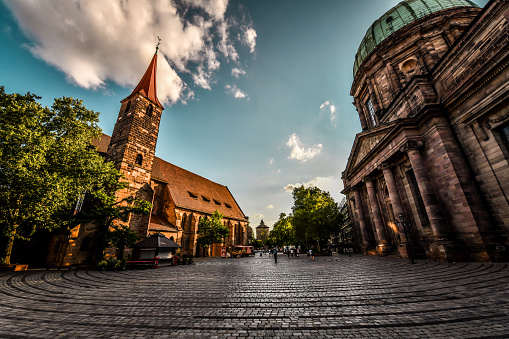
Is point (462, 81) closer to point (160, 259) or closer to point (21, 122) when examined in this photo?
point (160, 259)

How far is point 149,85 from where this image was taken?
25.8m

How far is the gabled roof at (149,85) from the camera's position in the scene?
81.4ft

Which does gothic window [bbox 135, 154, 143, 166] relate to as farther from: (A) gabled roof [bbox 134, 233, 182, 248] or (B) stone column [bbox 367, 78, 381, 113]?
(B) stone column [bbox 367, 78, 381, 113]

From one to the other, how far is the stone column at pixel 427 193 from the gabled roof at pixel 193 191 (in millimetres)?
26788

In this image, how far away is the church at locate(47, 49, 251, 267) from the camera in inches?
675

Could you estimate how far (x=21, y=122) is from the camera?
13.0m

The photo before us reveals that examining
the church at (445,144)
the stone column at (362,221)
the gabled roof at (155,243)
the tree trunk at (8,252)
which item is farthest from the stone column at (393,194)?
the tree trunk at (8,252)

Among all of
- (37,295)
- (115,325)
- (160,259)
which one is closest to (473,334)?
(115,325)

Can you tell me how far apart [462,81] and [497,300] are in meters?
14.7

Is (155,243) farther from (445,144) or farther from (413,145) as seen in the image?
(445,144)

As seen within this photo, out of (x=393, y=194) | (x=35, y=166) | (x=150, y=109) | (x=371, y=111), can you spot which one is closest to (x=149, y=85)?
(x=150, y=109)

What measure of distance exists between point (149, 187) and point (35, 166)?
9746 mm

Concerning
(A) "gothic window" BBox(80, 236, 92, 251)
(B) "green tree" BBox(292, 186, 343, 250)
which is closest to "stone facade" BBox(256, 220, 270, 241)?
(B) "green tree" BBox(292, 186, 343, 250)

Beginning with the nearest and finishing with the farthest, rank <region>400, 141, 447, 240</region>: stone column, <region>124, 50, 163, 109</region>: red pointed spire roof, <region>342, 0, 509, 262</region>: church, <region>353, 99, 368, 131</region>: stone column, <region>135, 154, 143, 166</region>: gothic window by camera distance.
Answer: <region>342, 0, 509, 262</region>: church → <region>400, 141, 447, 240</region>: stone column → <region>135, 154, 143, 166</region>: gothic window → <region>124, 50, 163, 109</region>: red pointed spire roof → <region>353, 99, 368, 131</region>: stone column
